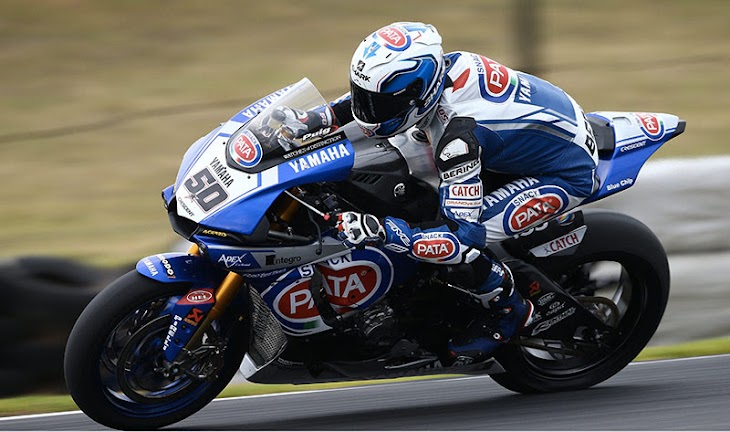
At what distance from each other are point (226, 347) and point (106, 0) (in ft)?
34.1

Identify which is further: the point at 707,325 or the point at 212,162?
the point at 707,325

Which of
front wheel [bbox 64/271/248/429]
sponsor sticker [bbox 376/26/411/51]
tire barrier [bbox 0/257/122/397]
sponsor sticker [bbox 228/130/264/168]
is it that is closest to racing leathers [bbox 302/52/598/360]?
sponsor sticker [bbox 376/26/411/51]

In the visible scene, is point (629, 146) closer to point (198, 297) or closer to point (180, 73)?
point (198, 297)

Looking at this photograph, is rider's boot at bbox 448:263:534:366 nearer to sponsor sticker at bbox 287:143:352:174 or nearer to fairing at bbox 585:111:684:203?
fairing at bbox 585:111:684:203

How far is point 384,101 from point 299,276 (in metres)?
0.82

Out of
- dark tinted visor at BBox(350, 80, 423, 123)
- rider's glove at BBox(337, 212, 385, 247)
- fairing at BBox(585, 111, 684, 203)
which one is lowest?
→ fairing at BBox(585, 111, 684, 203)

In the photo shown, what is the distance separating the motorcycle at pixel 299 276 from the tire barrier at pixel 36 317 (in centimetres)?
144

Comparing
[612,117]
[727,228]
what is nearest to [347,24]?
[727,228]

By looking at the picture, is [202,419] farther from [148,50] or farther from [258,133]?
[148,50]

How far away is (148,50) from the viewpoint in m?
13.1

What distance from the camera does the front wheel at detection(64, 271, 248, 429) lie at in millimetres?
4426

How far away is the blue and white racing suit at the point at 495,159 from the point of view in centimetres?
449

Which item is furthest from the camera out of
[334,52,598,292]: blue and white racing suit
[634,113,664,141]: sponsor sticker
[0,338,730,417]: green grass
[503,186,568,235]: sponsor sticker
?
[0,338,730,417]: green grass

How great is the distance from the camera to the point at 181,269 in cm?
455
